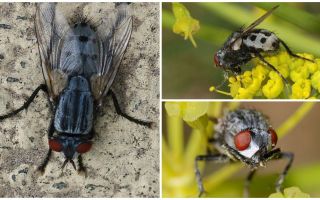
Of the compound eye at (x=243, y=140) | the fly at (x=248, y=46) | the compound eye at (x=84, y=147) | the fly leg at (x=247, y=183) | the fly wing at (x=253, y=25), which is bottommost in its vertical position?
the fly leg at (x=247, y=183)

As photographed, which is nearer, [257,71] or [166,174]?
[257,71]

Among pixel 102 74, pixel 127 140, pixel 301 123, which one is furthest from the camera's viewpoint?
pixel 301 123

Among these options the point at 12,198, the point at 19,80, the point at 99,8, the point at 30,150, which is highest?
the point at 99,8

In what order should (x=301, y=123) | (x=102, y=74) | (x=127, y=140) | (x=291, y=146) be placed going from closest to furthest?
1. (x=102, y=74)
2. (x=127, y=140)
3. (x=291, y=146)
4. (x=301, y=123)

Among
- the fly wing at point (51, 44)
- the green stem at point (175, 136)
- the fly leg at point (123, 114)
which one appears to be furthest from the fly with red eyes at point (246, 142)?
the fly wing at point (51, 44)

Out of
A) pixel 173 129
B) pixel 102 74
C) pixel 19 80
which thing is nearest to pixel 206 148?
pixel 173 129

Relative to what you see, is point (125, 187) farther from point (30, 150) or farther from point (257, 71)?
point (257, 71)

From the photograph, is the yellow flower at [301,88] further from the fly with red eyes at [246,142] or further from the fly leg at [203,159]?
the fly leg at [203,159]

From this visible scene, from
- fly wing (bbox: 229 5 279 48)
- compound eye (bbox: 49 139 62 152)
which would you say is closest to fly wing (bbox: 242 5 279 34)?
fly wing (bbox: 229 5 279 48)
